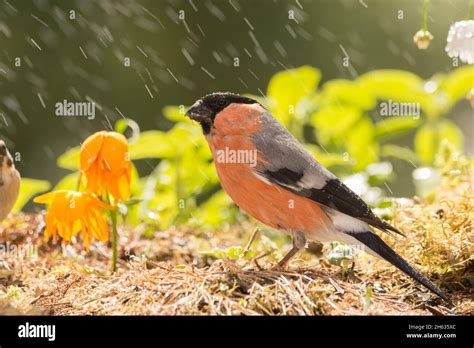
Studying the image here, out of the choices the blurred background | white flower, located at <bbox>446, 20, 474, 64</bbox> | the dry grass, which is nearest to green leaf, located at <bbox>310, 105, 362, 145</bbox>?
the blurred background

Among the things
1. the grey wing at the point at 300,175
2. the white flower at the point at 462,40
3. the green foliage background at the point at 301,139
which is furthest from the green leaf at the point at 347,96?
the grey wing at the point at 300,175

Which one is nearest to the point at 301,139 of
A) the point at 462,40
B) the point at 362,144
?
the point at 362,144

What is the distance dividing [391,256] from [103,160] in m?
0.92

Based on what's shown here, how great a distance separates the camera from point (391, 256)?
2.11 metres

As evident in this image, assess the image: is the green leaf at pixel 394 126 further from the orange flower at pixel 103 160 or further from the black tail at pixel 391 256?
the orange flower at pixel 103 160

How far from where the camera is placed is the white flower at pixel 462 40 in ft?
7.79

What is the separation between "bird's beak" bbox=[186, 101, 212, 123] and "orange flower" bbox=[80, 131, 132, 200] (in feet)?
0.78

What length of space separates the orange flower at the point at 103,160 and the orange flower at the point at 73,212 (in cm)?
6

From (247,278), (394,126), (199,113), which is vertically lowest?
(247,278)

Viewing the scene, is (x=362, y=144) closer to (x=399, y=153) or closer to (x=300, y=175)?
(x=399, y=153)

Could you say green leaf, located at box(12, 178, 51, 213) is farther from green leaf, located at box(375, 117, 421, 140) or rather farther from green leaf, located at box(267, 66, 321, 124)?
green leaf, located at box(375, 117, 421, 140)

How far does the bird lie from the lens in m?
2.58
